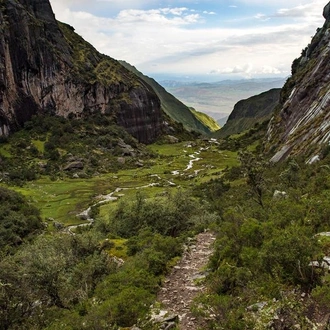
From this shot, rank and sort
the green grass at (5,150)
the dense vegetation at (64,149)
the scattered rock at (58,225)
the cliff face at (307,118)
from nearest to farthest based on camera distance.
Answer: the cliff face at (307,118) < the scattered rock at (58,225) < the dense vegetation at (64,149) < the green grass at (5,150)

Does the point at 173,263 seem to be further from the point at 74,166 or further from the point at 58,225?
the point at 74,166

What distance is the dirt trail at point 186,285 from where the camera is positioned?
18.4 metres

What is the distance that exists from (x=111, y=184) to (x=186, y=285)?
9115cm

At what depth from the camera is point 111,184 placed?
113 metres

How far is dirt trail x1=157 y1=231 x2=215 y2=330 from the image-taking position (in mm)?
18406

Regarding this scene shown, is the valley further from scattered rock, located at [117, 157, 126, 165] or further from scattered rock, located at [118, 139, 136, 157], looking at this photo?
scattered rock, located at [118, 139, 136, 157]

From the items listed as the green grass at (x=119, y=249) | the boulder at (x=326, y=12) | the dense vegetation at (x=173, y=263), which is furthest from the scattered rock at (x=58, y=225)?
the boulder at (x=326, y=12)

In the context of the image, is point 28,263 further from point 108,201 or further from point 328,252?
point 108,201

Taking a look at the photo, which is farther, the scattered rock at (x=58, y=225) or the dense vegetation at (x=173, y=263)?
the scattered rock at (x=58, y=225)

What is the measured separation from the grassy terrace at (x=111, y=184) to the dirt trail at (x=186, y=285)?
42948 mm

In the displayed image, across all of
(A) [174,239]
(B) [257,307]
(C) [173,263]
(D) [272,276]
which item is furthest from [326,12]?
(B) [257,307]

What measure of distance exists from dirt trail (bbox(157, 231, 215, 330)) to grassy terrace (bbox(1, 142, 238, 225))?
42.9m

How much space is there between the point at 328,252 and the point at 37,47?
566 feet

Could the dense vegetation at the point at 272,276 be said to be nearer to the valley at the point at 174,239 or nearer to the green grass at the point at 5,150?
the valley at the point at 174,239
